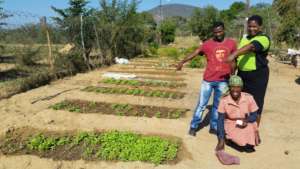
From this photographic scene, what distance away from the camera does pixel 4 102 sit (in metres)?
7.11

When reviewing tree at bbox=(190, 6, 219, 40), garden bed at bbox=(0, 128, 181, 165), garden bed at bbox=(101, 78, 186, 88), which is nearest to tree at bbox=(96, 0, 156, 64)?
garden bed at bbox=(101, 78, 186, 88)

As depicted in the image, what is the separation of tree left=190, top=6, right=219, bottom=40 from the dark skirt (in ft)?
80.7

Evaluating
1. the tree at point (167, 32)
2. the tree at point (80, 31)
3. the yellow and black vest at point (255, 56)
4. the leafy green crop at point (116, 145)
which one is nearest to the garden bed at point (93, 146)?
the leafy green crop at point (116, 145)

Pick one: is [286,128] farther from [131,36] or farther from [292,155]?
[131,36]

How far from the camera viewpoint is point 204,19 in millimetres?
29062

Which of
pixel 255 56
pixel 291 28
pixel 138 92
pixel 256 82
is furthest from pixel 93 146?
pixel 291 28

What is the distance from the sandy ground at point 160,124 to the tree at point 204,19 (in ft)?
65.7

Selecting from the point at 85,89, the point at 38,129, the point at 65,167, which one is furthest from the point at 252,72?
the point at 85,89

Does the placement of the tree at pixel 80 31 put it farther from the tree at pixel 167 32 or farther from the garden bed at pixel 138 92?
the tree at pixel 167 32

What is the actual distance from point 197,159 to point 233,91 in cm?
101

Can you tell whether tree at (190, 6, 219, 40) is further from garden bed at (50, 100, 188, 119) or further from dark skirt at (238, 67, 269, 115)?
dark skirt at (238, 67, 269, 115)

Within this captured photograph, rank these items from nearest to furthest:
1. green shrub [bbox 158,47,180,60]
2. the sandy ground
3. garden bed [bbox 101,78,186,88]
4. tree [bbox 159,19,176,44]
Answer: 1. the sandy ground
2. garden bed [bbox 101,78,186,88]
3. green shrub [bbox 158,47,180,60]
4. tree [bbox 159,19,176,44]

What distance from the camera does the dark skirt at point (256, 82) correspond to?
173 inches

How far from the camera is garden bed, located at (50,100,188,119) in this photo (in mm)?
6262
